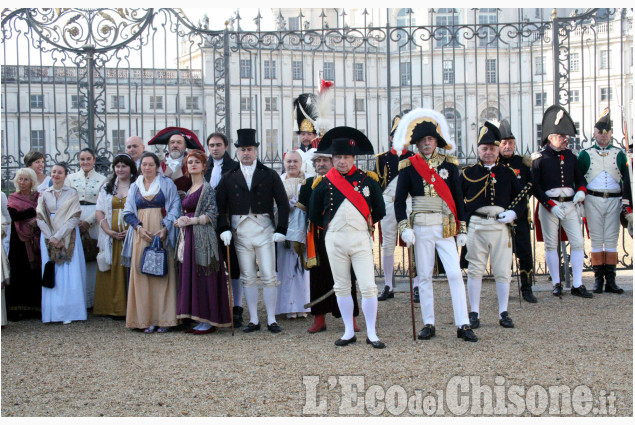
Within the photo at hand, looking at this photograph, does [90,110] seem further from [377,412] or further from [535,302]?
[377,412]

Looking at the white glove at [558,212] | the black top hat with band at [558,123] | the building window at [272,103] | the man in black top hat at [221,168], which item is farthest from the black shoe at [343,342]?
the building window at [272,103]

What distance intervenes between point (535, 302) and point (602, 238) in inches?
46.5

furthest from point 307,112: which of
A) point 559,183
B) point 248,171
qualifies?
point 559,183

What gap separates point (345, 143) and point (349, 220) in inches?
24.4

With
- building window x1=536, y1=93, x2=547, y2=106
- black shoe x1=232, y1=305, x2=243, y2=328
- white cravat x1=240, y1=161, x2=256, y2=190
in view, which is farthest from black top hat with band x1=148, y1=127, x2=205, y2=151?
building window x1=536, y1=93, x2=547, y2=106

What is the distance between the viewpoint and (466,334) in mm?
5938

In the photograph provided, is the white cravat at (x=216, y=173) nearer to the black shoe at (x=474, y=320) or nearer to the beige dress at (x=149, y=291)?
the beige dress at (x=149, y=291)

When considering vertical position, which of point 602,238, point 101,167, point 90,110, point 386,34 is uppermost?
point 386,34

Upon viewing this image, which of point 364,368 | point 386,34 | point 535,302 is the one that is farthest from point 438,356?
point 386,34

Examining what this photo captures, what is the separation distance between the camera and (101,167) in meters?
9.73

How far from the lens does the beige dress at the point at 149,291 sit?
6672 mm

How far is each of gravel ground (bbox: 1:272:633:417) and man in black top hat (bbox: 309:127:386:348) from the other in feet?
1.12

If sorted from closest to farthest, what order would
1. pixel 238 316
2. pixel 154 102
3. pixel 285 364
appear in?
pixel 285 364 → pixel 238 316 → pixel 154 102

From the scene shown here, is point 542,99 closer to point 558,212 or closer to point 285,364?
point 558,212
